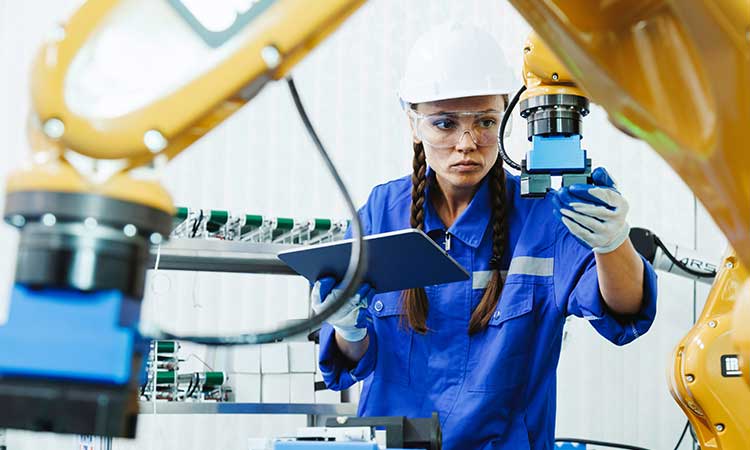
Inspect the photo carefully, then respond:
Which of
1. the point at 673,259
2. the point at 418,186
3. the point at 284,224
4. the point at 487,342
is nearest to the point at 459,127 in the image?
the point at 418,186

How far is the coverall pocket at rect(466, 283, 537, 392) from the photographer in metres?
2.21

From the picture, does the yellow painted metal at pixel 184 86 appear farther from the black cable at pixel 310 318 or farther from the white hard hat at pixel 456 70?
the white hard hat at pixel 456 70

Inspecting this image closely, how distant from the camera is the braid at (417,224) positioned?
2322 mm

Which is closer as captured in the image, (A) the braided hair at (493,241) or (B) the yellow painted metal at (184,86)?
(B) the yellow painted metal at (184,86)

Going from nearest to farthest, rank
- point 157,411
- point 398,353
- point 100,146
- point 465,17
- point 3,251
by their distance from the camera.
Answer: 1. point 100,146
2. point 398,353
3. point 157,411
4. point 3,251
5. point 465,17

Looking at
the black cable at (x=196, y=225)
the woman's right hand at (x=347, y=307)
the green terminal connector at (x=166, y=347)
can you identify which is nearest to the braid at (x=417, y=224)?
the woman's right hand at (x=347, y=307)

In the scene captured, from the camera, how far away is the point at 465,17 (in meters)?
4.40

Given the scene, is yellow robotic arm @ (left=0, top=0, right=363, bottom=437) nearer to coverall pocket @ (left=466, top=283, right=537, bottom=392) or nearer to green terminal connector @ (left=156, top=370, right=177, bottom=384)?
coverall pocket @ (left=466, top=283, right=537, bottom=392)

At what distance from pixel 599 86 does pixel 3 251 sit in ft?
10.4

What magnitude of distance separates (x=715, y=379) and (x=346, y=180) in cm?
222

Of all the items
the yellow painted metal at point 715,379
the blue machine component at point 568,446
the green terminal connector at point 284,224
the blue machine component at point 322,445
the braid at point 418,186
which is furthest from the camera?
the blue machine component at point 568,446

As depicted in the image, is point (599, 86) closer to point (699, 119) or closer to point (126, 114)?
point (699, 119)

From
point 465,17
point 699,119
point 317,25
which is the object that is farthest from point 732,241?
point 465,17

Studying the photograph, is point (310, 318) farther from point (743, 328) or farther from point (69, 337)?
point (743, 328)
